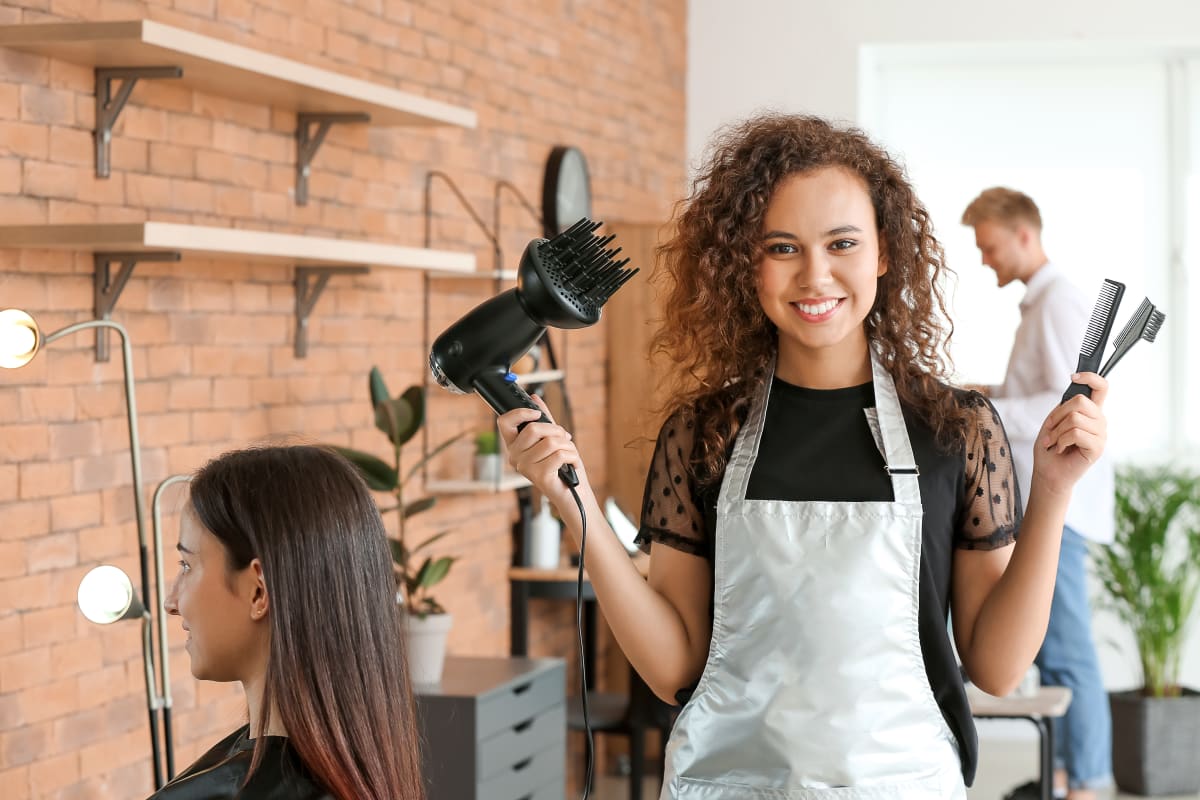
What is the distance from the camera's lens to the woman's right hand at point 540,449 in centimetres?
156

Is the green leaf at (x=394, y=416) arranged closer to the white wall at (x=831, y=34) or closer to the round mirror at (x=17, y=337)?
the round mirror at (x=17, y=337)

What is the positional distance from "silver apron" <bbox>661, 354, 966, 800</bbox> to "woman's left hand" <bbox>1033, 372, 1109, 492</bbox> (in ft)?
0.52

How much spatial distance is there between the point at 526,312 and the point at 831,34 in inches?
187

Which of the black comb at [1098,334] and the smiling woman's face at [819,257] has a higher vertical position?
the smiling woman's face at [819,257]

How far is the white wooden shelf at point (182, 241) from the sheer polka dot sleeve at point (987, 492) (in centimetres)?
132

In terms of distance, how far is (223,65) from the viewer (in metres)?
2.61

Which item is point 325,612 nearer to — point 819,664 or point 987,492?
point 819,664

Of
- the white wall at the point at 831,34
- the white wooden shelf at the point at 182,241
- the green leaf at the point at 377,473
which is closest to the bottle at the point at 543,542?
the green leaf at the point at 377,473

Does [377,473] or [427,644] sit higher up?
[377,473]

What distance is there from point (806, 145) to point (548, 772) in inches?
89.9

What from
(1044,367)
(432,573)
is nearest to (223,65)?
(432,573)

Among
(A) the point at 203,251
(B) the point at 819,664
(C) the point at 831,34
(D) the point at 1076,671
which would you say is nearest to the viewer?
(B) the point at 819,664

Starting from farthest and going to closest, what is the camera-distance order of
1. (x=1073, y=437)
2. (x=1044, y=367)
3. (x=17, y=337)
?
(x=1044, y=367) → (x=17, y=337) → (x=1073, y=437)

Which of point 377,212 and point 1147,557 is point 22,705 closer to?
point 377,212
